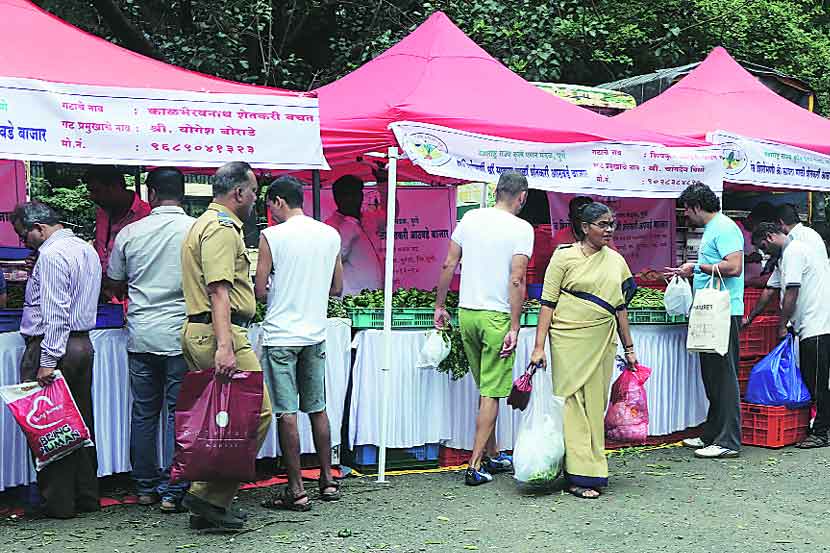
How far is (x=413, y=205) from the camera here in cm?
924

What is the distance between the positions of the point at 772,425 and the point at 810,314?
36.9 inches

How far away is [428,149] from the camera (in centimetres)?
622

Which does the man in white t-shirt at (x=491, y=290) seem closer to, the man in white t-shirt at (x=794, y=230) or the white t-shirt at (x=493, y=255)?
the white t-shirt at (x=493, y=255)

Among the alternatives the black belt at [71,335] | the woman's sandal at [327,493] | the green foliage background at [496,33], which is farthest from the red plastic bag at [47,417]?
the green foliage background at [496,33]

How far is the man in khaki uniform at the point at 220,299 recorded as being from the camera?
484 cm

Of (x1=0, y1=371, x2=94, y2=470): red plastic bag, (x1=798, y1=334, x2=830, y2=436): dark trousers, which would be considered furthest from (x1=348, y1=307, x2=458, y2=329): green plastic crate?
(x1=798, y1=334, x2=830, y2=436): dark trousers

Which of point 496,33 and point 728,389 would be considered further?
point 496,33

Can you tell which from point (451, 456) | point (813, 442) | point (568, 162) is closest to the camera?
point (451, 456)

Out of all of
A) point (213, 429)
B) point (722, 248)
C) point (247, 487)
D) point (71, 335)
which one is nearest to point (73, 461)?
point (71, 335)

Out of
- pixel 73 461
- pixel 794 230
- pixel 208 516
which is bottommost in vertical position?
pixel 208 516

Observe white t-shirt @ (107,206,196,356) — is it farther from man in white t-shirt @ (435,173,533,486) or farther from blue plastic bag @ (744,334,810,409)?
blue plastic bag @ (744,334,810,409)

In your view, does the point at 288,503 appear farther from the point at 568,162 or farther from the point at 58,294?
the point at 568,162

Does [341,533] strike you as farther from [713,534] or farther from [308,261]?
[713,534]

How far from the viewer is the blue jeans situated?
557 cm
